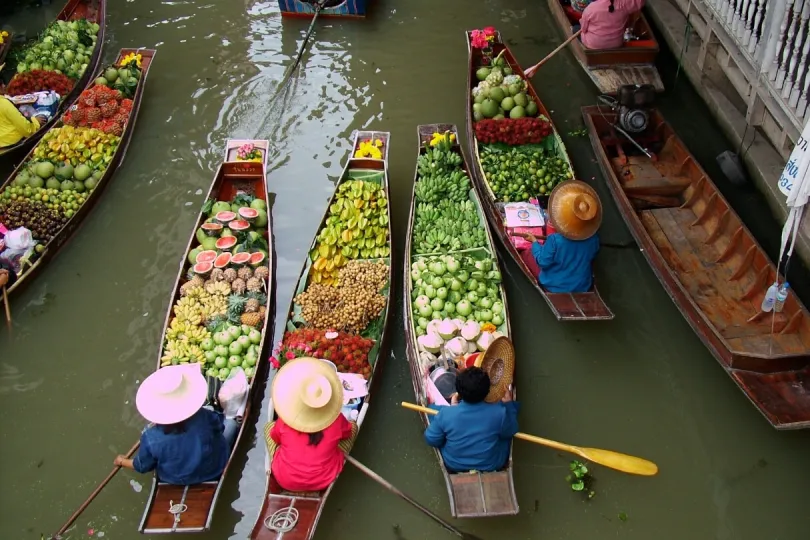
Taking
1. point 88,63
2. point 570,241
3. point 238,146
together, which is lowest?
point 570,241

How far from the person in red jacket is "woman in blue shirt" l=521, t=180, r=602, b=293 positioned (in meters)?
2.41

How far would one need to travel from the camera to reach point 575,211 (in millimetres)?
5625

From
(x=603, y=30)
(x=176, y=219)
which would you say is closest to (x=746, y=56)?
(x=603, y=30)

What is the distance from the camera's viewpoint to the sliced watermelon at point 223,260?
20.6 feet

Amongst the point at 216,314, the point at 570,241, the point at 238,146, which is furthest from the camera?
the point at 238,146

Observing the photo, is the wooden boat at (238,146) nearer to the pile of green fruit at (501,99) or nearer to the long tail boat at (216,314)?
the long tail boat at (216,314)

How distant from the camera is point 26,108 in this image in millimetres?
8125

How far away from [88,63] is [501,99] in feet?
18.9

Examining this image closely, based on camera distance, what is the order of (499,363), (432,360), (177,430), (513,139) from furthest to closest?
(513,139) → (432,360) → (499,363) → (177,430)

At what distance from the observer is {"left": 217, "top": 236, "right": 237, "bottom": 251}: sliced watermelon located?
6.44m

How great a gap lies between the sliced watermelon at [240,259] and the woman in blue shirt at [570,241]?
277cm

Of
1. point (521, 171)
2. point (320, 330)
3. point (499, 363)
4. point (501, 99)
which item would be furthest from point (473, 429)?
point (501, 99)

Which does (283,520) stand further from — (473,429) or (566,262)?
(566,262)

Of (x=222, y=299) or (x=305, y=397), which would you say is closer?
(x=305, y=397)
